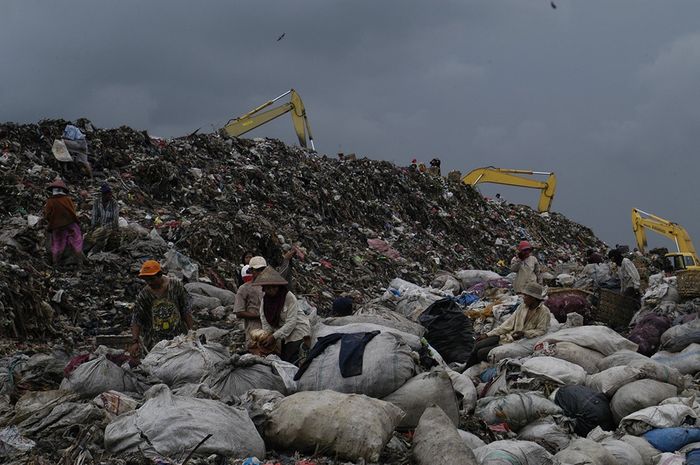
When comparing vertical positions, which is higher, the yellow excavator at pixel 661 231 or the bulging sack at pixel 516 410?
the yellow excavator at pixel 661 231

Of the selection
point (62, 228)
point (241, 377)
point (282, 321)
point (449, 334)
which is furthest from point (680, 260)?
point (241, 377)

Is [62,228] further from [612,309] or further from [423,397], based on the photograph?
[612,309]

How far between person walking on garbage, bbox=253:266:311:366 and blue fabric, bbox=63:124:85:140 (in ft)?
28.8

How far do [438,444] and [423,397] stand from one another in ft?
2.44

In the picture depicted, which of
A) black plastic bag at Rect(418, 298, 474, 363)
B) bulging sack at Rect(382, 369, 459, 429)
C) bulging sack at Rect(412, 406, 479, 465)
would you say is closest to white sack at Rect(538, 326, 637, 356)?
black plastic bag at Rect(418, 298, 474, 363)

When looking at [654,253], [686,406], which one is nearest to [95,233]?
[686,406]

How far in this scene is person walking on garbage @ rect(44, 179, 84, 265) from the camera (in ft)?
29.8

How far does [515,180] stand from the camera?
80.2ft

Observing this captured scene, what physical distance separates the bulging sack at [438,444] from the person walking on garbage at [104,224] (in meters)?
6.81

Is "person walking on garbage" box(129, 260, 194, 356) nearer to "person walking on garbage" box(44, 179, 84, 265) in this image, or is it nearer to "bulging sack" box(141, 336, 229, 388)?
"bulging sack" box(141, 336, 229, 388)

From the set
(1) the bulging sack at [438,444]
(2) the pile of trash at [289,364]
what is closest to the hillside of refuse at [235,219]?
(2) the pile of trash at [289,364]

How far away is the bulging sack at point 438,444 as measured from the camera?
3.80 m

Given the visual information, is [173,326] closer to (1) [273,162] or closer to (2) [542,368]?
(2) [542,368]

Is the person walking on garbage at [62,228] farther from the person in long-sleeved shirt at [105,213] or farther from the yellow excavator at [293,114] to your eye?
the yellow excavator at [293,114]
